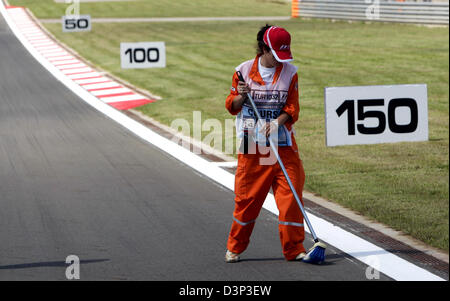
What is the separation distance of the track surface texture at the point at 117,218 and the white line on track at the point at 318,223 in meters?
0.16

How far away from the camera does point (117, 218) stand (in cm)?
859

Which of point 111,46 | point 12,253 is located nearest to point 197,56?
point 111,46

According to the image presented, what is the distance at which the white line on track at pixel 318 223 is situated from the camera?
672cm

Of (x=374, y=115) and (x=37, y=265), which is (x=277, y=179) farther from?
(x=374, y=115)

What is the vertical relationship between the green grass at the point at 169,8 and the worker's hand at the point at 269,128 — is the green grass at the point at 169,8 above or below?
above

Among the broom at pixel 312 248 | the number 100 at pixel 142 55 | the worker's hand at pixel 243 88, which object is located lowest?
the broom at pixel 312 248

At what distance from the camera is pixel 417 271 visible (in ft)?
21.9

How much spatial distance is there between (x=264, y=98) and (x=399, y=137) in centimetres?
379

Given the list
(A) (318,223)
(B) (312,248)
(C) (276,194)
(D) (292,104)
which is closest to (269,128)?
(D) (292,104)

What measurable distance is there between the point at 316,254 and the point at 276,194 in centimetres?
59

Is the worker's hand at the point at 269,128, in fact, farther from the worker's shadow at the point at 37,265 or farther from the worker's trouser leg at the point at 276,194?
→ the worker's shadow at the point at 37,265

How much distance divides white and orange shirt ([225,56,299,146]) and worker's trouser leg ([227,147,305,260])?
0.18 metres
